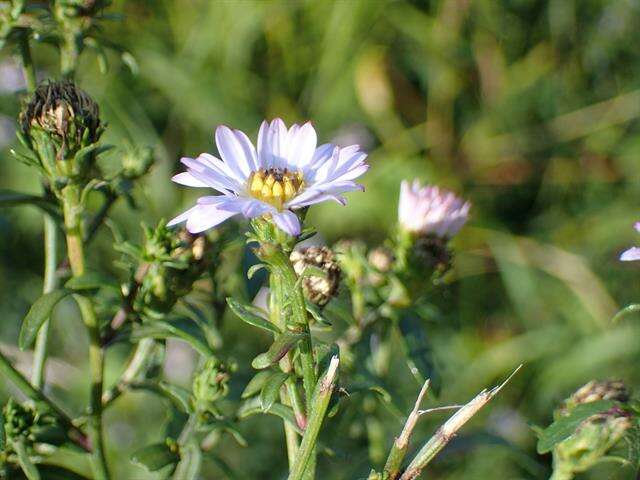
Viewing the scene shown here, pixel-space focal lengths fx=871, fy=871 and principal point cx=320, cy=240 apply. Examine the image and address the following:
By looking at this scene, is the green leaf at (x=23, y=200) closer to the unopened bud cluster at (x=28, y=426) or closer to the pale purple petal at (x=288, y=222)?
the unopened bud cluster at (x=28, y=426)

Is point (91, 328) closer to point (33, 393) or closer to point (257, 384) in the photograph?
point (33, 393)

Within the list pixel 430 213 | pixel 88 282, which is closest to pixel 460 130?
pixel 430 213

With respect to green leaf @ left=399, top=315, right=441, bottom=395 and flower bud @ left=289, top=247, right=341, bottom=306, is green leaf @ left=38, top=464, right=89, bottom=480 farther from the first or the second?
green leaf @ left=399, top=315, right=441, bottom=395

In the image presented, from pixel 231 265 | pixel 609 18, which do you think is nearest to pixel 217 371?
pixel 231 265

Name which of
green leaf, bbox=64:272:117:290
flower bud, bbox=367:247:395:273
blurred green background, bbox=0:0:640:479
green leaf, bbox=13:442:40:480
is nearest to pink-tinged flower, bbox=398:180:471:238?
flower bud, bbox=367:247:395:273

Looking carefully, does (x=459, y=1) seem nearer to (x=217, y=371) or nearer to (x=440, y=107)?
(x=440, y=107)

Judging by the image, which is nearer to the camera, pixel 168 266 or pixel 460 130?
pixel 168 266

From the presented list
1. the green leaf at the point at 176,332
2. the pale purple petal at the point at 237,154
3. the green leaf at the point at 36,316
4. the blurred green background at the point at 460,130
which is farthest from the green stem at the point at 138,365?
the blurred green background at the point at 460,130
